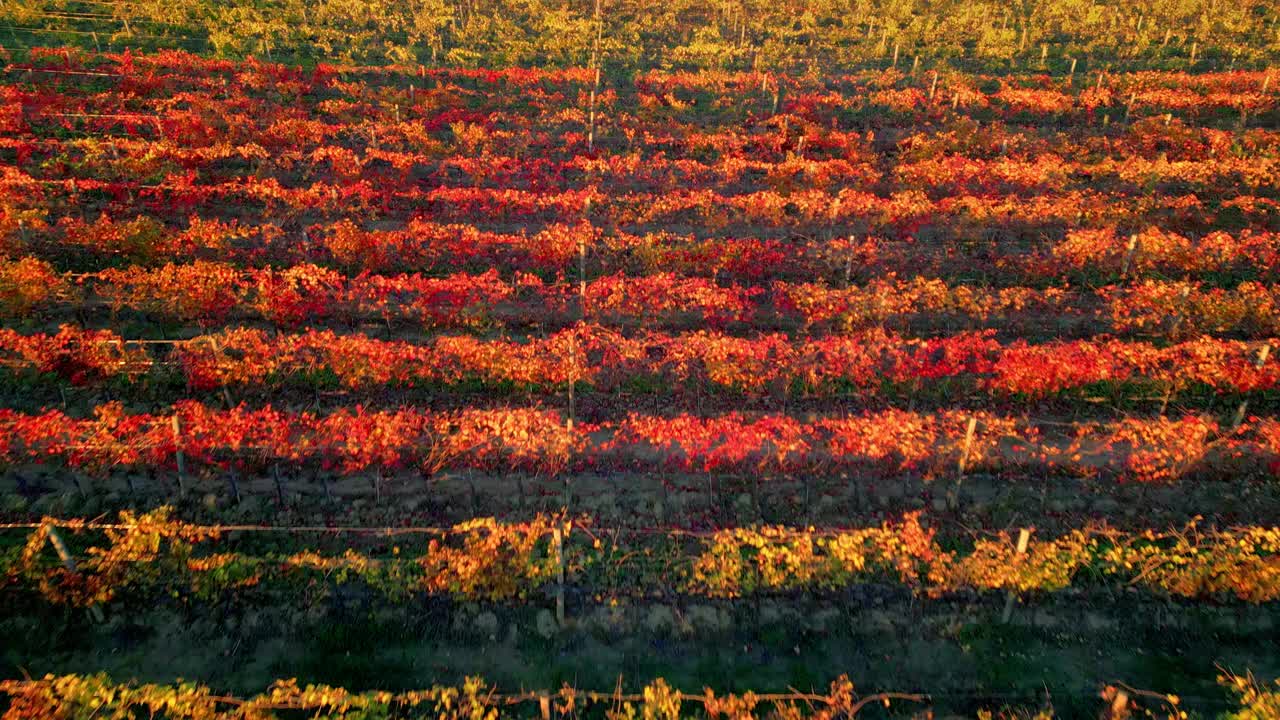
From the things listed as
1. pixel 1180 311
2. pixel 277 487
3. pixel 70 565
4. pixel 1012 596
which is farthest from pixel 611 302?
pixel 1180 311

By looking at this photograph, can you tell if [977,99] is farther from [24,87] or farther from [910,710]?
[24,87]

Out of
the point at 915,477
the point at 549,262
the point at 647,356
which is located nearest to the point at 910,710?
the point at 915,477

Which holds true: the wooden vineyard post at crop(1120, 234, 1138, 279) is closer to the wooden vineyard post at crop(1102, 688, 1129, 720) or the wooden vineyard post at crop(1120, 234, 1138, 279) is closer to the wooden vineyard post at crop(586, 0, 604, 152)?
the wooden vineyard post at crop(1102, 688, 1129, 720)

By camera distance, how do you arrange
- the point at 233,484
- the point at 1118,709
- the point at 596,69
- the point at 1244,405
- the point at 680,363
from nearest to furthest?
the point at 1118,709 < the point at 233,484 < the point at 1244,405 < the point at 680,363 < the point at 596,69

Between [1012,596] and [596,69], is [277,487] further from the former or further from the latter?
[596,69]

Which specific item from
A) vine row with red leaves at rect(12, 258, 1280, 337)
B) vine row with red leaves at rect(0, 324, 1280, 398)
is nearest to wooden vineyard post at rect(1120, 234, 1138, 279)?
vine row with red leaves at rect(12, 258, 1280, 337)

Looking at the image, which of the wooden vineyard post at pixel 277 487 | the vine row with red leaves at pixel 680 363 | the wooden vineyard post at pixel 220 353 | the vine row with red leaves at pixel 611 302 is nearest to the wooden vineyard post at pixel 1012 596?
the vine row with red leaves at pixel 680 363

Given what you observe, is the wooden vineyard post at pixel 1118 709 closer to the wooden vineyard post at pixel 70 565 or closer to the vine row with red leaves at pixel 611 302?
the vine row with red leaves at pixel 611 302

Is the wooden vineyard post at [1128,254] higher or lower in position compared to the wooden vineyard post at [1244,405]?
higher
